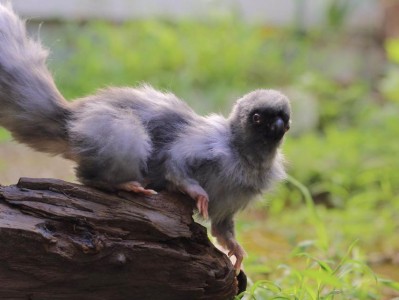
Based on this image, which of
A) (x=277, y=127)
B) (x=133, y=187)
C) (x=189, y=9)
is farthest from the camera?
(x=189, y=9)

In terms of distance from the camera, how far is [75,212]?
7.86ft

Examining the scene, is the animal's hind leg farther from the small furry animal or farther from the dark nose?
the dark nose

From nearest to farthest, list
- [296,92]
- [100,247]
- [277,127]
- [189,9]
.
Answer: [100,247]
[277,127]
[296,92]
[189,9]

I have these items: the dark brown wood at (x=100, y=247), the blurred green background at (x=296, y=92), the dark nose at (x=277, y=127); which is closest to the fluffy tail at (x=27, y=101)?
the dark brown wood at (x=100, y=247)

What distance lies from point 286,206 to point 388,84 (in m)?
2.01

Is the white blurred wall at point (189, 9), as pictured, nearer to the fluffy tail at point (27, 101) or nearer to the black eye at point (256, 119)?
the fluffy tail at point (27, 101)

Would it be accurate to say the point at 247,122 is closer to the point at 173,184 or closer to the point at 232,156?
the point at 232,156

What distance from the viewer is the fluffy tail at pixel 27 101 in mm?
2602

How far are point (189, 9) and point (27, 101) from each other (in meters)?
6.22

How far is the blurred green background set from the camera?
4887 millimetres

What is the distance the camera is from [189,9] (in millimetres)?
8586

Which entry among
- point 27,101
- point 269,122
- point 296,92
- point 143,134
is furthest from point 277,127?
point 296,92

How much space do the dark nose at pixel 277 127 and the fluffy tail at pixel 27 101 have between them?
2.67 ft

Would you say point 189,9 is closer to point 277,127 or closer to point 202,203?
point 277,127
